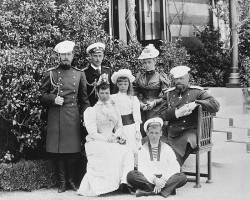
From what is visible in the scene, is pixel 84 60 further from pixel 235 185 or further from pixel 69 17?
pixel 235 185

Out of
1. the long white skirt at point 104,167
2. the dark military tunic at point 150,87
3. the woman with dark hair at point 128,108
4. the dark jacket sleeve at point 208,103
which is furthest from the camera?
the dark military tunic at point 150,87

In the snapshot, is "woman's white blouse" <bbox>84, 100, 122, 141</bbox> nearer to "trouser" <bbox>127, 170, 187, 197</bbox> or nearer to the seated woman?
the seated woman

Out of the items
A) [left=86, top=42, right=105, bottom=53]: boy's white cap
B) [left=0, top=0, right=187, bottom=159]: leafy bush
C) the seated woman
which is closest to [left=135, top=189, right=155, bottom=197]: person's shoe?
the seated woman

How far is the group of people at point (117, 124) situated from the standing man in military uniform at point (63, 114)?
0.04 feet

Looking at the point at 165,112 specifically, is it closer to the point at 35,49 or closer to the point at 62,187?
the point at 62,187

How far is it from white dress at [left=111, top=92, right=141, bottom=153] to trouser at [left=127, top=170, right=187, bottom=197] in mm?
728

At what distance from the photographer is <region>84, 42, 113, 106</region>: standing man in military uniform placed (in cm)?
769

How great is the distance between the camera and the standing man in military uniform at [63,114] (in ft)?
23.9

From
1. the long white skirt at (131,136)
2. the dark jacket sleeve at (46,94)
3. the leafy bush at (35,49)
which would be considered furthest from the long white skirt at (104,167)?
the leafy bush at (35,49)

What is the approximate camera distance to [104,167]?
703 cm

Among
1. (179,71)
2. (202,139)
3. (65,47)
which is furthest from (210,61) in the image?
(65,47)

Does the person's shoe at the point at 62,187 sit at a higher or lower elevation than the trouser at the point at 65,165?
lower

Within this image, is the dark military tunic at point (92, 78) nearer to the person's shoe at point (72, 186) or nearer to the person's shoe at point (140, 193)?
the person's shoe at point (72, 186)

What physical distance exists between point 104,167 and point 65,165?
0.70 metres
